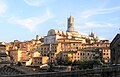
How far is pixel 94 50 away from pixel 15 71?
5018cm

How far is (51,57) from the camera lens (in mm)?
77562

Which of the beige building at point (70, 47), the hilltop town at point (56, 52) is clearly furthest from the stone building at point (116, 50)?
the beige building at point (70, 47)

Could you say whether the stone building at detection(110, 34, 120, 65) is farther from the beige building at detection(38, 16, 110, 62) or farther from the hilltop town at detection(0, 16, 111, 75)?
the beige building at detection(38, 16, 110, 62)

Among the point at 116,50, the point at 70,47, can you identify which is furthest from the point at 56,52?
the point at 116,50

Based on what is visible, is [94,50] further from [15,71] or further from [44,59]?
[15,71]

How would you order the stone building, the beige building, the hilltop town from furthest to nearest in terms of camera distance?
the beige building → the hilltop town → the stone building

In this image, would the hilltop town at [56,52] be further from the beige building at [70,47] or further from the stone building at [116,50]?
the stone building at [116,50]

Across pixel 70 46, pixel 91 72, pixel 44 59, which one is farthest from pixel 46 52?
pixel 91 72

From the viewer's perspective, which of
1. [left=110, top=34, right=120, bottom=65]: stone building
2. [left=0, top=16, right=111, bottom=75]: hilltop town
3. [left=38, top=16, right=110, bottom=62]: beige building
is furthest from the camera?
[left=38, top=16, right=110, bottom=62]: beige building

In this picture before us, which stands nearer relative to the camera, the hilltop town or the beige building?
the hilltop town

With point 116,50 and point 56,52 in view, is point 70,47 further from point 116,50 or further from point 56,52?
point 116,50

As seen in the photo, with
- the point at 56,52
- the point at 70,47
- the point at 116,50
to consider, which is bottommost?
the point at 116,50

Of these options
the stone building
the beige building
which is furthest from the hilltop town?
the stone building

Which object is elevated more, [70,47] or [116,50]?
[70,47]
